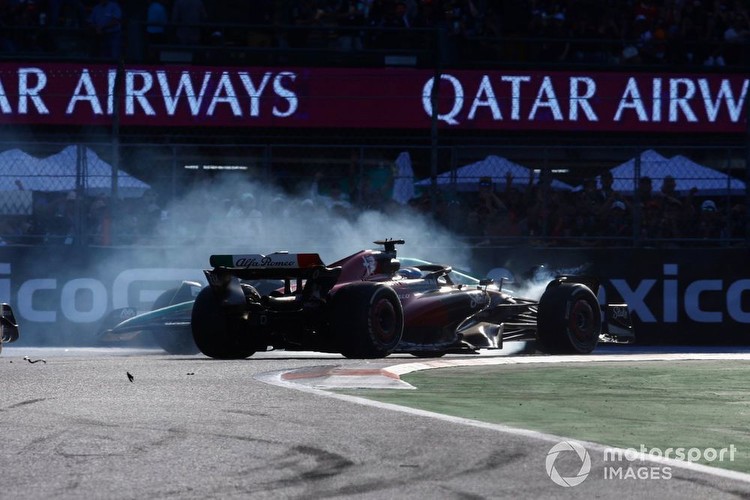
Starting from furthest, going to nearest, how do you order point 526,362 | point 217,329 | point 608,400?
point 526,362
point 217,329
point 608,400

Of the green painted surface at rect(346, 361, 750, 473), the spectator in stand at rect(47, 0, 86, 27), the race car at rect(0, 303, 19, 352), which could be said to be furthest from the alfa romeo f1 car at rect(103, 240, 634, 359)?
the spectator in stand at rect(47, 0, 86, 27)

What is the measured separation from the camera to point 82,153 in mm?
16250

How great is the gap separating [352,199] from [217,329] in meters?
5.28

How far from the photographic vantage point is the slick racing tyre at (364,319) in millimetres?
11328

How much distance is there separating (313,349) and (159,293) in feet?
17.6

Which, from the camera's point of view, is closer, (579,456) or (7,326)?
(579,456)

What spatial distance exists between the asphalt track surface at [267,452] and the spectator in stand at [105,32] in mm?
12981

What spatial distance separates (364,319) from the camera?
37.1 feet

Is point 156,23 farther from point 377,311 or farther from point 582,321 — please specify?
point 377,311

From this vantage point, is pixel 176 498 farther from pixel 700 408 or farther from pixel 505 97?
pixel 505 97

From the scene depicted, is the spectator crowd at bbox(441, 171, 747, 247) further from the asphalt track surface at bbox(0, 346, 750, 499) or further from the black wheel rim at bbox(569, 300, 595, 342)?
the asphalt track surface at bbox(0, 346, 750, 499)

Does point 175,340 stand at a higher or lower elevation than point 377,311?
lower

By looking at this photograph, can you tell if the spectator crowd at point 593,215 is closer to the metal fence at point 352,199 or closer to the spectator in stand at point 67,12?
the metal fence at point 352,199

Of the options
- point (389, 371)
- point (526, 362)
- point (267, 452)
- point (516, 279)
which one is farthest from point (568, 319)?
point (267, 452)
